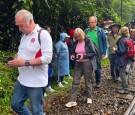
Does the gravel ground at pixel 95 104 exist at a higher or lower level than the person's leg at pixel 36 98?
lower

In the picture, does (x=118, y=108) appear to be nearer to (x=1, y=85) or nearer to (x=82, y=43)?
(x=82, y=43)

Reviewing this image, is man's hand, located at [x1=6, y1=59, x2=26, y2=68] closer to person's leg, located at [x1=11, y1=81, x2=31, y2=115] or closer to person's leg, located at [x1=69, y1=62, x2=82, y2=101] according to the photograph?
person's leg, located at [x1=11, y1=81, x2=31, y2=115]

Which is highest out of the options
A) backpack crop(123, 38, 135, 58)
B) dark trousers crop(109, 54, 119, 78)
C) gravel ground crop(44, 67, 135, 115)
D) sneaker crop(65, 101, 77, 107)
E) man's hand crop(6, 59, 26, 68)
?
man's hand crop(6, 59, 26, 68)

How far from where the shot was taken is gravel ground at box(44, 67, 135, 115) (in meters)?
6.64

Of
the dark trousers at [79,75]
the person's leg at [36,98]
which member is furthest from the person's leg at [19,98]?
the dark trousers at [79,75]

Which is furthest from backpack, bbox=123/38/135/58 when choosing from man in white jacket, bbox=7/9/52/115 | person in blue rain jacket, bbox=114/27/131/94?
man in white jacket, bbox=7/9/52/115

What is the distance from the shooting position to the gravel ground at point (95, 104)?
6.64m

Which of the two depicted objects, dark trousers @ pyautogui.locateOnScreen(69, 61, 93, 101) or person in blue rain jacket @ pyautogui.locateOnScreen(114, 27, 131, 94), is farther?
person in blue rain jacket @ pyautogui.locateOnScreen(114, 27, 131, 94)

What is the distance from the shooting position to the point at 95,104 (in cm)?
722

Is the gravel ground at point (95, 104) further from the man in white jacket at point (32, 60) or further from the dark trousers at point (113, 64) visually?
the man in white jacket at point (32, 60)

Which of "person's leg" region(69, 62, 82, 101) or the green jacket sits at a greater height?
the green jacket

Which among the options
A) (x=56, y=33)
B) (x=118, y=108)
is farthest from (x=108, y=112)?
(x=56, y=33)

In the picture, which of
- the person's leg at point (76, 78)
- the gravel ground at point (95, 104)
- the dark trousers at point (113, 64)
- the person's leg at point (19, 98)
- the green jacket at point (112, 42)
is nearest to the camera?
the person's leg at point (19, 98)

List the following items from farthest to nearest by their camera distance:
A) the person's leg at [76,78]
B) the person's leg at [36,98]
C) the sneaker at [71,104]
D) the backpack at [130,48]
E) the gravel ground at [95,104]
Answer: the backpack at [130,48]
the person's leg at [76,78]
the sneaker at [71,104]
the gravel ground at [95,104]
the person's leg at [36,98]
